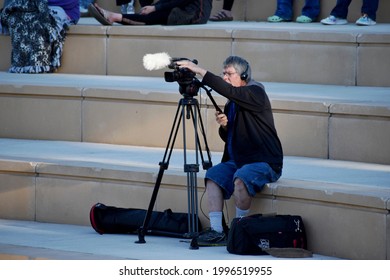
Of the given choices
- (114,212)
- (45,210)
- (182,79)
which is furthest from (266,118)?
(45,210)

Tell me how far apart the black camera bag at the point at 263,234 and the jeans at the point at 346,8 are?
3092 mm

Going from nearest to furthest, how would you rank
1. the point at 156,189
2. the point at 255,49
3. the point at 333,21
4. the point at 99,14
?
1. the point at 156,189
2. the point at 255,49
3. the point at 333,21
4. the point at 99,14

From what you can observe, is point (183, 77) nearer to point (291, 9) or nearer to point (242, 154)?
point (242, 154)

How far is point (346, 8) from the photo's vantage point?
30.9 feet

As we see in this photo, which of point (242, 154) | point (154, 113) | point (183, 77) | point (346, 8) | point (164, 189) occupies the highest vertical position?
point (346, 8)

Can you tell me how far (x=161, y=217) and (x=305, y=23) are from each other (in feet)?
10.0

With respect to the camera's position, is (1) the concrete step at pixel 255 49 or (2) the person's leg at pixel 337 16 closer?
(1) the concrete step at pixel 255 49

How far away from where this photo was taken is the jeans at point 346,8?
30.4 feet

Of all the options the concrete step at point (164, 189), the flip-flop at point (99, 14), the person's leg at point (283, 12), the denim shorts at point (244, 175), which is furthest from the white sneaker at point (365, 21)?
the denim shorts at point (244, 175)

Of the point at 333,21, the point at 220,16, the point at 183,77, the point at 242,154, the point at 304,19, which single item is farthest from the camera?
the point at 220,16

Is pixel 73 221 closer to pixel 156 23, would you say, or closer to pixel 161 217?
pixel 161 217

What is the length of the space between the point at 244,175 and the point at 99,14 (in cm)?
320

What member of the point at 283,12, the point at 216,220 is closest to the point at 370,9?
the point at 283,12

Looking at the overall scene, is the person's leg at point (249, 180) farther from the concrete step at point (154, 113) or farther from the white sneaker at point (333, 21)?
the white sneaker at point (333, 21)
